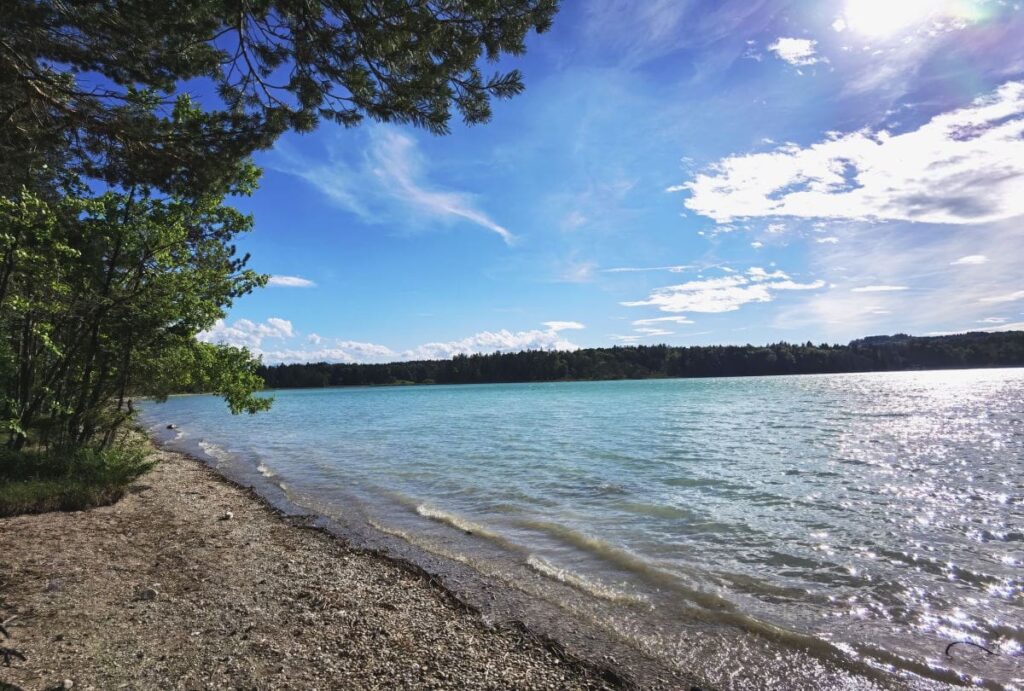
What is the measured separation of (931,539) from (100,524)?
55.8 ft

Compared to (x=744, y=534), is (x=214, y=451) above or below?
below

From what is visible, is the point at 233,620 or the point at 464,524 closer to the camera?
the point at 233,620

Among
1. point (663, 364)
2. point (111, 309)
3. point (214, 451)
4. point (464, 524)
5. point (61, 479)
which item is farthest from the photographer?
point (663, 364)

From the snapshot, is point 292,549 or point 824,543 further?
point 824,543

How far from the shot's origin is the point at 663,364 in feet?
613

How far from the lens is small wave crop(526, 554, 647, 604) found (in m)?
8.10

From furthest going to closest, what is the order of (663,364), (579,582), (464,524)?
(663,364) < (464,524) < (579,582)

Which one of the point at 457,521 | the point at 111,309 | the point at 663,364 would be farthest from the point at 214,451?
the point at 663,364

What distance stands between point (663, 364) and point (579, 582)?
610 ft

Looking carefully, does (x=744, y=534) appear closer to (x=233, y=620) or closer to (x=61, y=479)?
(x=233, y=620)

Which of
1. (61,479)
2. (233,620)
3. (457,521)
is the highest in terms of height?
(61,479)

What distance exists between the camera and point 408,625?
6.51 metres

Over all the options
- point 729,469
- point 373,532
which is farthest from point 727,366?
point 373,532

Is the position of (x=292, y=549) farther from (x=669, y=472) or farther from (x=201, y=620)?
(x=669, y=472)
